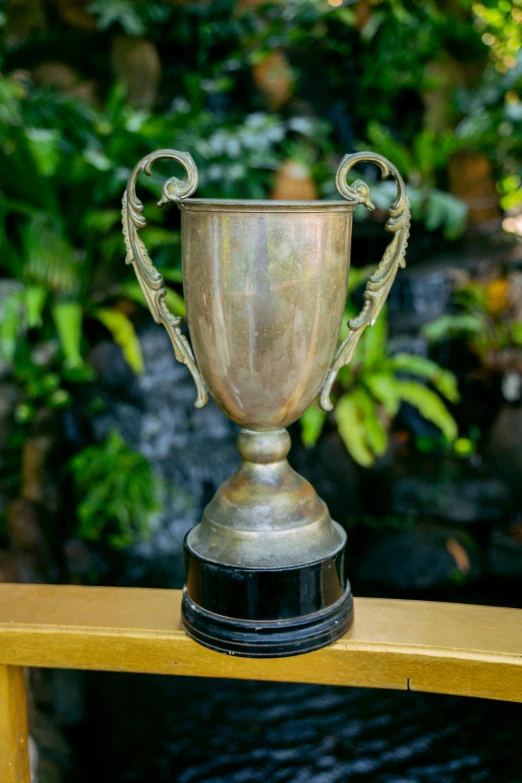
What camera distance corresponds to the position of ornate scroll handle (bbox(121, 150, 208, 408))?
1.12 m

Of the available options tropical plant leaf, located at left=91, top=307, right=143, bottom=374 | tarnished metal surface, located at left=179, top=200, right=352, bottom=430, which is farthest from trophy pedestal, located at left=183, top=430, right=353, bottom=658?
tropical plant leaf, located at left=91, top=307, right=143, bottom=374

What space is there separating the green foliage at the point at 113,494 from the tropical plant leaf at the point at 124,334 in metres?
0.51

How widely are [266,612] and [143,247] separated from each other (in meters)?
0.64

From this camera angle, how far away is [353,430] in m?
4.55

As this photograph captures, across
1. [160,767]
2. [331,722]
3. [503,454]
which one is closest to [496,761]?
[331,722]

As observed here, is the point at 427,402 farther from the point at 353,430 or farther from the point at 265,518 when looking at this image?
the point at 265,518

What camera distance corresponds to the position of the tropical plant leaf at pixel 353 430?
14.7ft

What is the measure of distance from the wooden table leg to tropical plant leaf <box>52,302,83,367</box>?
3.22m

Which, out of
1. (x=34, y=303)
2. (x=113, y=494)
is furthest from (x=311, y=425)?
(x=34, y=303)

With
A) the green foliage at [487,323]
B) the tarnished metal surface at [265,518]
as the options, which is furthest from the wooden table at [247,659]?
the green foliage at [487,323]

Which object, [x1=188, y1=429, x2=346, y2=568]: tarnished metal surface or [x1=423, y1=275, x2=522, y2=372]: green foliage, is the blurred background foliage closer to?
[x1=423, y1=275, x2=522, y2=372]: green foliage

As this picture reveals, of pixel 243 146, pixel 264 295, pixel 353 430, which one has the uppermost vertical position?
pixel 243 146

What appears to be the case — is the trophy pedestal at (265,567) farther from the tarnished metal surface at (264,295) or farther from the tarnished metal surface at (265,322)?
the tarnished metal surface at (264,295)

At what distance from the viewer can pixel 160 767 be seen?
2986mm
